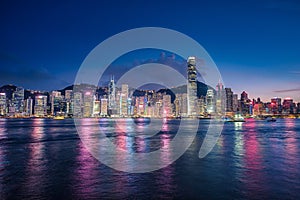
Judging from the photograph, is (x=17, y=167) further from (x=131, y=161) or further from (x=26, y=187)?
(x=131, y=161)

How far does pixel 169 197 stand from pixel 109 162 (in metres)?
9.01

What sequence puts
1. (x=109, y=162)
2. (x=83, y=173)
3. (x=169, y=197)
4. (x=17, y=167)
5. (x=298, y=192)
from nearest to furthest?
(x=169, y=197)
(x=298, y=192)
(x=83, y=173)
(x=17, y=167)
(x=109, y=162)

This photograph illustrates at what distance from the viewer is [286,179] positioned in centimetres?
1385

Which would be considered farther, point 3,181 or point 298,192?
point 3,181

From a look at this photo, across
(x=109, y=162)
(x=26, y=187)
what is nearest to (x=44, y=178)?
(x=26, y=187)

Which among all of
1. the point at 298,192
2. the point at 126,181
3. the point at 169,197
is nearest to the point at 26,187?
the point at 126,181

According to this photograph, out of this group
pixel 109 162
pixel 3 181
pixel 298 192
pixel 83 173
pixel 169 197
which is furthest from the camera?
pixel 109 162

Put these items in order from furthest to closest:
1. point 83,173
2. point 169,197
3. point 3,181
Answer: point 83,173
point 3,181
point 169,197

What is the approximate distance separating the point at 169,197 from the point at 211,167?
7.50m

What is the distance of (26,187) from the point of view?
12.0 metres

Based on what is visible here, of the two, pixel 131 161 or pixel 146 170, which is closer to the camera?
pixel 146 170

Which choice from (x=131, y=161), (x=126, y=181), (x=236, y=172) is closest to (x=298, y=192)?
(x=236, y=172)

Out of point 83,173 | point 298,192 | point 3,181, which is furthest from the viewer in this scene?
point 83,173

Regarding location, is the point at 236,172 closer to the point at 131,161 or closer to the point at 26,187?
the point at 131,161
